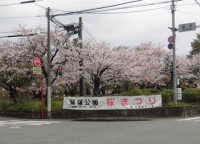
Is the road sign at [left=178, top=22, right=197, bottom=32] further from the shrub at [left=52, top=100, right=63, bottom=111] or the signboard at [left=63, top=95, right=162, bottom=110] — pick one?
the shrub at [left=52, top=100, right=63, bottom=111]

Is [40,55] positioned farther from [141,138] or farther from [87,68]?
[141,138]

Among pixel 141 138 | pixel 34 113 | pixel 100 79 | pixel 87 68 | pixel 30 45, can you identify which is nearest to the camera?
pixel 141 138

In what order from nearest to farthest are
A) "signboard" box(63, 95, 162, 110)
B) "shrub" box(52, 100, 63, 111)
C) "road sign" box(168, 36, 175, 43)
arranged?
1. "signboard" box(63, 95, 162, 110)
2. "road sign" box(168, 36, 175, 43)
3. "shrub" box(52, 100, 63, 111)

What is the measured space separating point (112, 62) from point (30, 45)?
308 inches

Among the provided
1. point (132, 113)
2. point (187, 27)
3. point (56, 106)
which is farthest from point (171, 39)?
point (56, 106)

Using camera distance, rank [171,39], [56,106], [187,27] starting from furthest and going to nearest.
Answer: [56,106] → [171,39] → [187,27]

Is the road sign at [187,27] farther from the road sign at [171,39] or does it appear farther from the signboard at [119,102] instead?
the signboard at [119,102]

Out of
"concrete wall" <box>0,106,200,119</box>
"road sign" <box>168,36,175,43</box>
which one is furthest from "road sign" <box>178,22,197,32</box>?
"concrete wall" <box>0,106,200,119</box>

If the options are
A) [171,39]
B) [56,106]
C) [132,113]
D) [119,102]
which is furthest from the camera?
[56,106]

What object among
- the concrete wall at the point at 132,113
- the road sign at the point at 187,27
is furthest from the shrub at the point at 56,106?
the road sign at the point at 187,27

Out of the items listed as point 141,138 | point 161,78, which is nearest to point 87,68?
point 161,78

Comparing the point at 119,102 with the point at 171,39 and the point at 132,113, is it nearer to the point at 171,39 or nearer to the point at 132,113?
the point at 132,113

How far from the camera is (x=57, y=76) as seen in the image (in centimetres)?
2769

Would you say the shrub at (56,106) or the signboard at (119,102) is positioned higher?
the signboard at (119,102)
